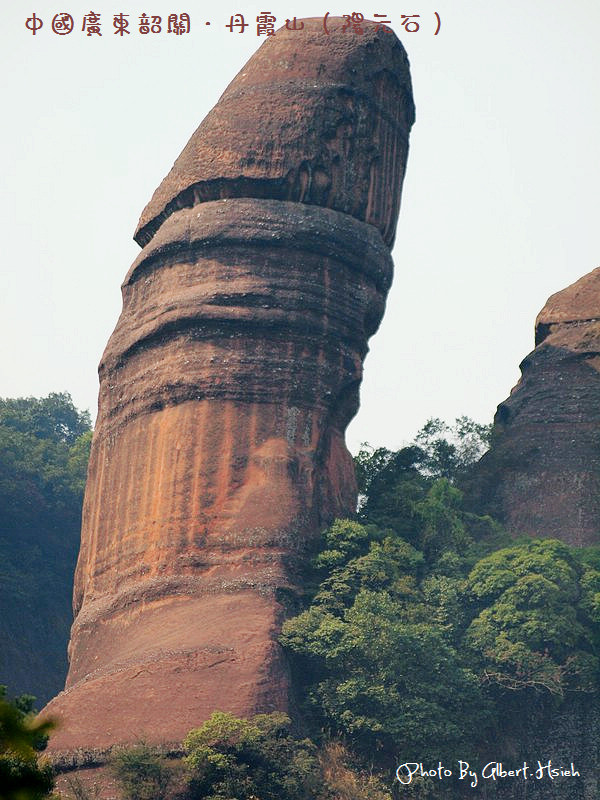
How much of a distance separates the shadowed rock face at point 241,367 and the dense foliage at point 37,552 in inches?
427

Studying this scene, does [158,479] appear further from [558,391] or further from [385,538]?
[558,391]

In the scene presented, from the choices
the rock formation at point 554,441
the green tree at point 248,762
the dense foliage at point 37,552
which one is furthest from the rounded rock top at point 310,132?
the dense foliage at point 37,552

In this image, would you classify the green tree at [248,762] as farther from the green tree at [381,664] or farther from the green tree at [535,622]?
the green tree at [535,622]

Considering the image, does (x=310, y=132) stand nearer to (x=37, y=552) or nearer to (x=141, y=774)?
(x=141, y=774)

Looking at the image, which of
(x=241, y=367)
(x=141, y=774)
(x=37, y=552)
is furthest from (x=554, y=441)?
(x=141, y=774)

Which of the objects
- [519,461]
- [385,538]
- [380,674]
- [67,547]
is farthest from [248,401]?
[67,547]

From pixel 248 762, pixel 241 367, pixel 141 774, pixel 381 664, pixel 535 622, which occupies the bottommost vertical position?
pixel 141 774

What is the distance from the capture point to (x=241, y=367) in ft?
107

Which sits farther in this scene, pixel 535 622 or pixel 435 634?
pixel 535 622

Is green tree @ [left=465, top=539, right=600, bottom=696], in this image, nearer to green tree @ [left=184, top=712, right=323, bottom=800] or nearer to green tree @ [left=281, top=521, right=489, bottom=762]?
green tree @ [left=281, top=521, right=489, bottom=762]

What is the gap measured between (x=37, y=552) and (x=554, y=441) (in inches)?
636

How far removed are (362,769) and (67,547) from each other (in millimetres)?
20326

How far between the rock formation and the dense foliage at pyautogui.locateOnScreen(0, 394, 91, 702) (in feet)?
43.9

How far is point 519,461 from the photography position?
39188 mm
